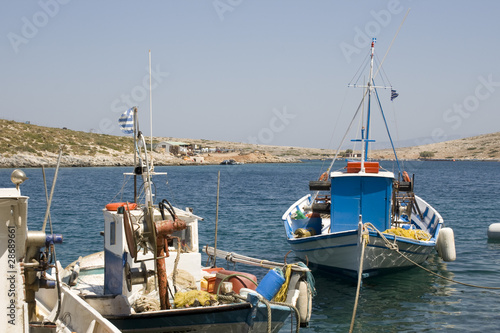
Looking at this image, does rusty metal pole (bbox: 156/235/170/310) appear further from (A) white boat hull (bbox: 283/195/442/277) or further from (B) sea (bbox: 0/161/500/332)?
(A) white boat hull (bbox: 283/195/442/277)

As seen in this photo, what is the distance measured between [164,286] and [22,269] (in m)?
3.18

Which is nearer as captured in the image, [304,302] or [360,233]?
[304,302]

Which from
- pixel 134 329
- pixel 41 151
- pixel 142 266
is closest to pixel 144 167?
pixel 142 266

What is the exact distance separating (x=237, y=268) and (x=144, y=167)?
9125 millimetres

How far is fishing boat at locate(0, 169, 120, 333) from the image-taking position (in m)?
8.00

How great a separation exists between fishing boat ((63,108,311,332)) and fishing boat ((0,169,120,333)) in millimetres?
1124

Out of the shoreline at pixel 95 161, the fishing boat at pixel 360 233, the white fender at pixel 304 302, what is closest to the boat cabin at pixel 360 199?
the fishing boat at pixel 360 233

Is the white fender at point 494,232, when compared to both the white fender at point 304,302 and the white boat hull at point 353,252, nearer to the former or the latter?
the white boat hull at point 353,252

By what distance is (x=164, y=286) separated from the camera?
36.4 ft

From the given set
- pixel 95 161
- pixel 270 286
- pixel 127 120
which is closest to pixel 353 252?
pixel 270 286

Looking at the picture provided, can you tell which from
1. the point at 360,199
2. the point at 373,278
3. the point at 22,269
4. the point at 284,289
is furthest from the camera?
the point at 360,199

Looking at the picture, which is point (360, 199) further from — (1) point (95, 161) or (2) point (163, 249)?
(1) point (95, 161)

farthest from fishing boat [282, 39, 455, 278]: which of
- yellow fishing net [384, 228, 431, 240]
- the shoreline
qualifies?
the shoreline

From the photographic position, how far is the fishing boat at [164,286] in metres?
10.8
